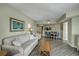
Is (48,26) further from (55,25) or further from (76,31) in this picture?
(76,31)

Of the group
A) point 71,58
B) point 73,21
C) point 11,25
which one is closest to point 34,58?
point 71,58

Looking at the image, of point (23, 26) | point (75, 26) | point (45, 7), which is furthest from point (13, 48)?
point (75, 26)

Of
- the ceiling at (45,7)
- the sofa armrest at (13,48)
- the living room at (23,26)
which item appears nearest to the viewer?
the sofa armrest at (13,48)

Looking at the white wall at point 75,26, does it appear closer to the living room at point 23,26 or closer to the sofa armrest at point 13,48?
the living room at point 23,26

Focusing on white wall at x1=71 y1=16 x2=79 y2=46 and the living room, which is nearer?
the living room

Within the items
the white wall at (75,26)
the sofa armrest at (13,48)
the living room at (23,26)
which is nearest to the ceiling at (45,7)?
the living room at (23,26)

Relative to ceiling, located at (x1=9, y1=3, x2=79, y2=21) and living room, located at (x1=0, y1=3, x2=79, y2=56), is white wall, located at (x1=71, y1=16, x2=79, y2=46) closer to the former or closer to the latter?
living room, located at (x1=0, y1=3, x2=79, y2=56)

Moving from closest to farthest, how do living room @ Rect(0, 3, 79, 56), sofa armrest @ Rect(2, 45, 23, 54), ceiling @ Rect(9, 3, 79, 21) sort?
sofa armrest @ Rect(2, 45, 23, 54) < living room @ Rect(0, 3, 79, 56) < ceiling @ Rect(9, 3, 79, 21)

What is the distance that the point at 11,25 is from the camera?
420 cm

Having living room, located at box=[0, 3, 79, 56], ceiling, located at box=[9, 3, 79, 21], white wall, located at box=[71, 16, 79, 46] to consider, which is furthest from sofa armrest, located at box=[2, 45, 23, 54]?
white wall, located at box=[71, 16, 79, 46]

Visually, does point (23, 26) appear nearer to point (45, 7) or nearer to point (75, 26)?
point (45, 7)

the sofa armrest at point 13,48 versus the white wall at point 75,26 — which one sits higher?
the white wall at point 75,26

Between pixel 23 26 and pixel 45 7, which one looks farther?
pixel 23 26

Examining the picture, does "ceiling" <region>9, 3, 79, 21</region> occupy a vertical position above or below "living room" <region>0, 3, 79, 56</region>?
above
